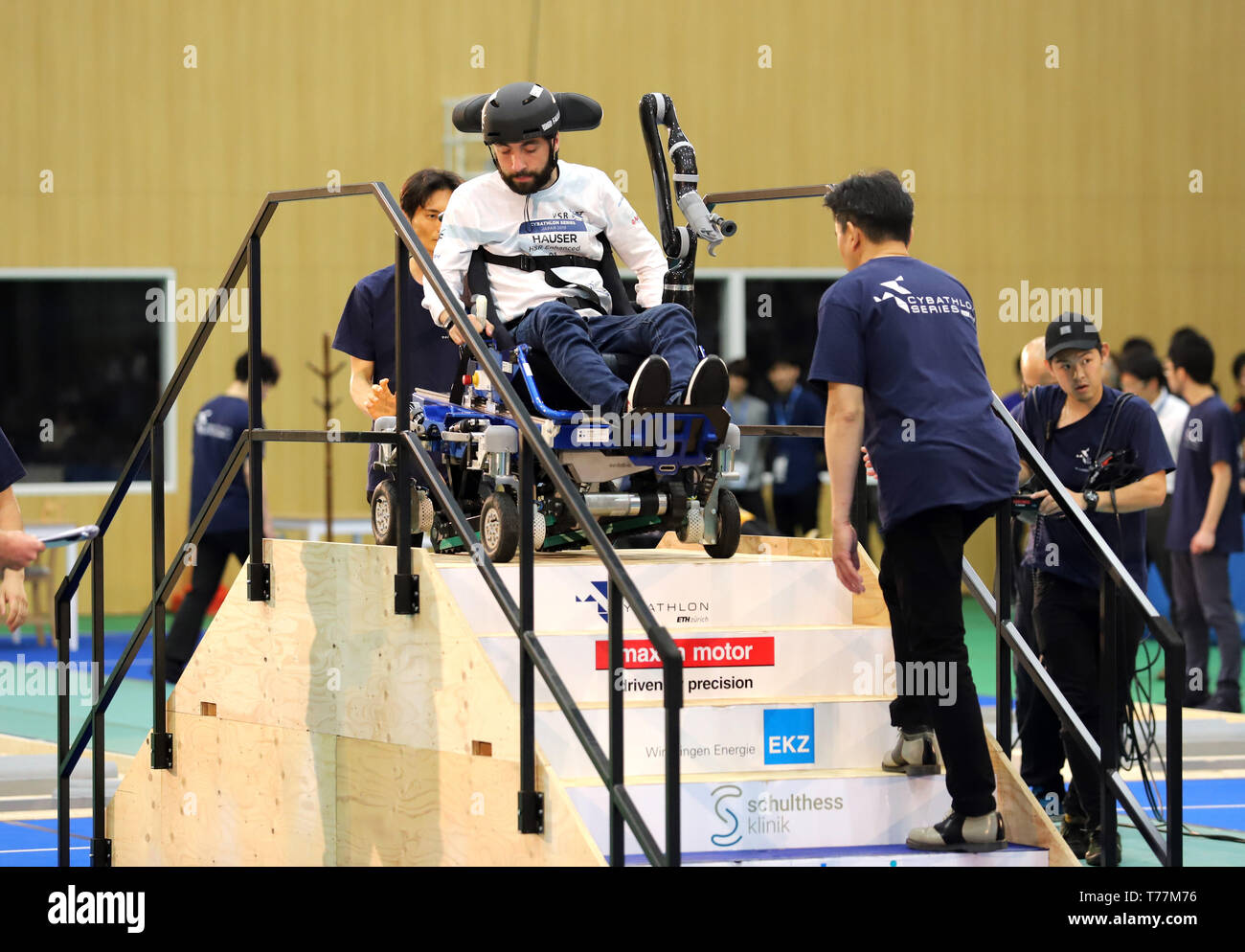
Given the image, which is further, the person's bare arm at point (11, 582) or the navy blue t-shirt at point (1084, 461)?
the navy blue t-shirt at point (1084, 461)

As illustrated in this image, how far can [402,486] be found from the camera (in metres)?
5.80

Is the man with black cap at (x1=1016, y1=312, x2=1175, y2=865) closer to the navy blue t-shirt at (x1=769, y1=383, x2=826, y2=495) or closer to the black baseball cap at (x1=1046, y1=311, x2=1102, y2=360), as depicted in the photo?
the black baseball cap at (x1=1046, y1=311, x2=1102, y2=360)

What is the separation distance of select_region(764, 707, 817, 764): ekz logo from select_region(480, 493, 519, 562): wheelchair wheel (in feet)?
3.28

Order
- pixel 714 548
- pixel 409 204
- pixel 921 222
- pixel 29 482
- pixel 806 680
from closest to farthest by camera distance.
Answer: pixel 806 680 → pixel 714 548 → pixel 409 204 → pixel 29 482 → pixel 921 222

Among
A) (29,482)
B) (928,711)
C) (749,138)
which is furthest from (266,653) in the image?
(749,138)

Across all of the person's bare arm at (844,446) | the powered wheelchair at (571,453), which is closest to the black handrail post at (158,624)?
the powered wheelchair at (571,453)

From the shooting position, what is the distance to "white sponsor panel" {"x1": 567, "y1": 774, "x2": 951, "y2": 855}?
17.1 feet

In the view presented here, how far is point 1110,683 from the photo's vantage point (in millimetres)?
5281

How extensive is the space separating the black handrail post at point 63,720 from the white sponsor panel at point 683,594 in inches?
71.0

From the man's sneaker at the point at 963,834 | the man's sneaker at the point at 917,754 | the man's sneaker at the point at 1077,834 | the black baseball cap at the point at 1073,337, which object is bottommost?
the man's sneaker at the point at 1077,834

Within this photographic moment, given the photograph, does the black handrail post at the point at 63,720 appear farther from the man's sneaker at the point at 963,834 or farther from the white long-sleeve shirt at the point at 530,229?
the man's sneaker at the point at 963,834

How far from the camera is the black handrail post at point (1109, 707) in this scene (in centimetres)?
528

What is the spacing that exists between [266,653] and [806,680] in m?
1.88
